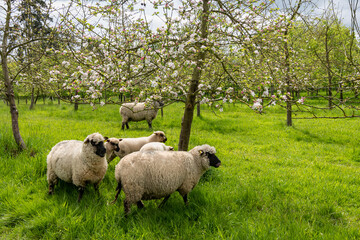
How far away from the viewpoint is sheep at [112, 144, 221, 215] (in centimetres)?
367

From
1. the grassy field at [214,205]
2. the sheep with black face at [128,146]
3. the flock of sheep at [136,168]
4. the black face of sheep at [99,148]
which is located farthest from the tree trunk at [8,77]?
the black face of sheep at [99,148]

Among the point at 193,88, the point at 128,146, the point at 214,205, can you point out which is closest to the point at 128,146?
the point at 128,146

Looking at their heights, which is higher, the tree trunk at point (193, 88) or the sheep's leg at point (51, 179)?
the tree trunk at point (193, 88)

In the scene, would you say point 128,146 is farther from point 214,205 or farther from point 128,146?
point 214,205

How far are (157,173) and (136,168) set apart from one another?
0.37 meters

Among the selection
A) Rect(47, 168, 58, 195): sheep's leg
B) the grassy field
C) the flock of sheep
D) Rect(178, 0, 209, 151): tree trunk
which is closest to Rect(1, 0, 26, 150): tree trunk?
the grassy field

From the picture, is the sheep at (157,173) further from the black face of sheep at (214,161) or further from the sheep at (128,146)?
the sheep at (128,146)

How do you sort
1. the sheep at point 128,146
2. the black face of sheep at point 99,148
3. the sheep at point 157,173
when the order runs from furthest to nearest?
the sheep at point 128,146 < the black face of sheep at point 99,148 < the sheep at point 157,173

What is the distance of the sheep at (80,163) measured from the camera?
4.19 metres

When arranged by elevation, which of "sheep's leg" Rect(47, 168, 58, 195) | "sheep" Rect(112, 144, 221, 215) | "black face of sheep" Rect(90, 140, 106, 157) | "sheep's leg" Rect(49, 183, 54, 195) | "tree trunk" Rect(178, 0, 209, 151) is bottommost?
"sheep's leg" Rect(49, 183, 54, 195)

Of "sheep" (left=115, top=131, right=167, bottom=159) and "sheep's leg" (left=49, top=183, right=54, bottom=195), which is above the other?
"sheep" (left=115, top=131, right=167, bottom=159)

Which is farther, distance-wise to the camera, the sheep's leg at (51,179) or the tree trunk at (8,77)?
the tree trunk at (8,77)

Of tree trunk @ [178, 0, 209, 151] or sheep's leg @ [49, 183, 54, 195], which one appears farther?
tree trunk @ [178, 0, 209, 151]

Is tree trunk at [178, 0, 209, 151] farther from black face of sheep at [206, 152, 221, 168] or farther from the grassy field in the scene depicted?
black face of sheep at [206, 152, 221, 168]
